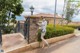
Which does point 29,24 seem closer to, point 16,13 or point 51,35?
point 51,35

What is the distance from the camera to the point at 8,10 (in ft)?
78.9

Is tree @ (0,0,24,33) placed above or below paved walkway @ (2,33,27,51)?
above

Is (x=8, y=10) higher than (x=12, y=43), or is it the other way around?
(x=8, y=10)

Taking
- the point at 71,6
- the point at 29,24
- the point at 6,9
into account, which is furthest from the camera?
the point at 71,6

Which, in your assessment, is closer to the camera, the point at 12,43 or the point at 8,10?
the point at 12,43

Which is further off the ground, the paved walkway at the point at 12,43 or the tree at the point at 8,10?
→ the tree at the point at 8,10

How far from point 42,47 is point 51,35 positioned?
2417 millimetres

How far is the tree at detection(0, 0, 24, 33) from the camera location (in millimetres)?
22978

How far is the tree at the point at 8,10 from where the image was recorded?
22978 millimetres

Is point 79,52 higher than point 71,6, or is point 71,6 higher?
point 71,6

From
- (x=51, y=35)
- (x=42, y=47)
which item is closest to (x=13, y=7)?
(x=51, y=35)

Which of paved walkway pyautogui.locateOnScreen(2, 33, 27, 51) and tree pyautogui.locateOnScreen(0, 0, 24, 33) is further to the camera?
tree pyautogui.locateOnScreen(0, 0, 24, 33)

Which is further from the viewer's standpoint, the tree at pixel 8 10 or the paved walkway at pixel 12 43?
the tree at pixel 8 10

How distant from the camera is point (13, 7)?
24344 millimetres
